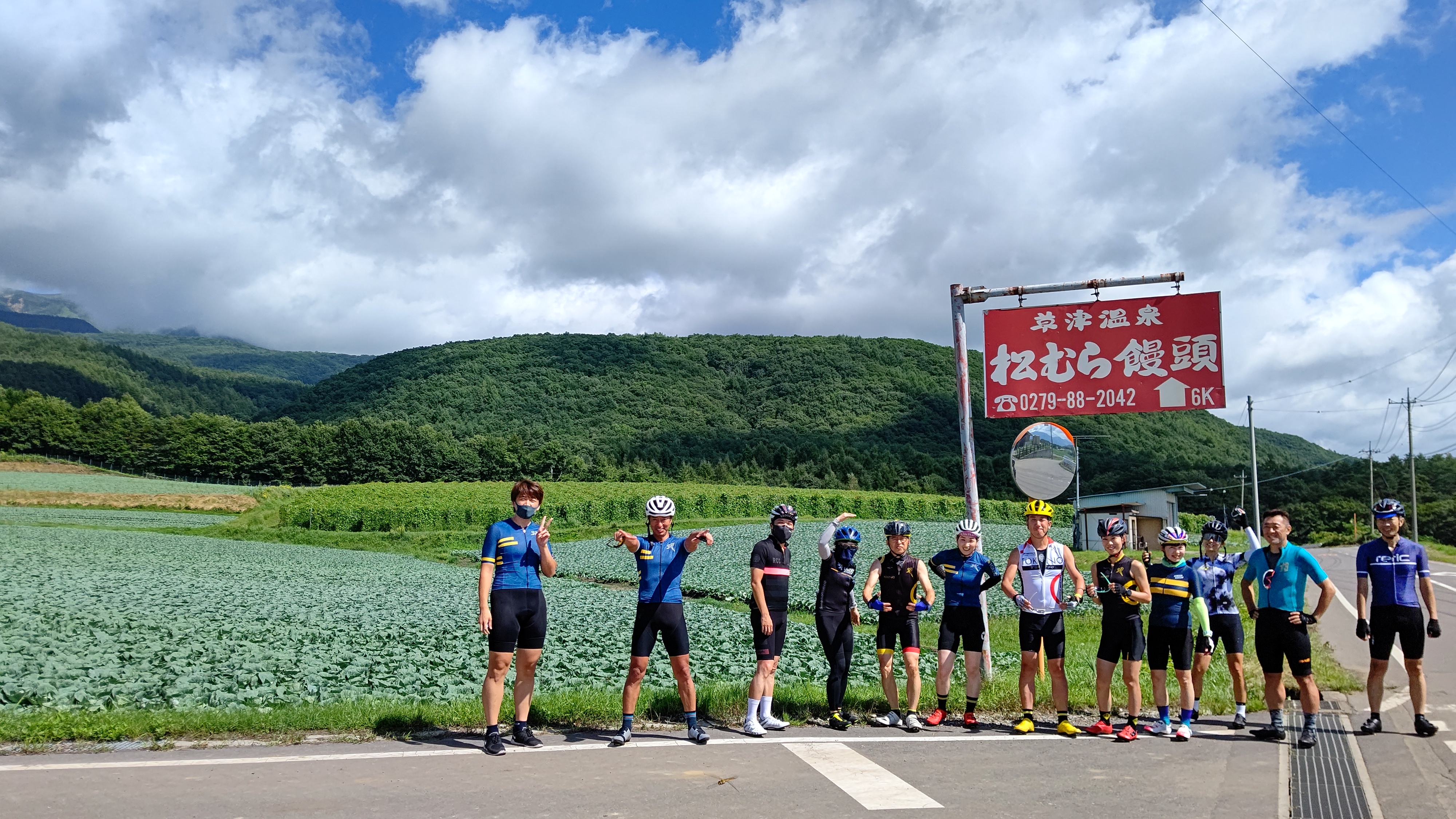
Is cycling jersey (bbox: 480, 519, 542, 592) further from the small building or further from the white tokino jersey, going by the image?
the small building

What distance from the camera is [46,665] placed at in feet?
32.8

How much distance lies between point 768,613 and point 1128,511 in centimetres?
3908

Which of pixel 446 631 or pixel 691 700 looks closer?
pixel 691 700

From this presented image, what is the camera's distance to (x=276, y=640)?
12.8 meters

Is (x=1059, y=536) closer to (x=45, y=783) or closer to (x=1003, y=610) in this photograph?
(x=1003, y=610)

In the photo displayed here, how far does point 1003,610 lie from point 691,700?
1628 centimetres

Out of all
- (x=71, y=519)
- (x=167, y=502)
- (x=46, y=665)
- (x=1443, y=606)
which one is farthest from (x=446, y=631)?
(x=167, y=502)

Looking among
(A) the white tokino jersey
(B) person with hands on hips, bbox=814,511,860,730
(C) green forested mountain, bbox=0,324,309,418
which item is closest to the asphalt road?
(A) the white tokino jersey

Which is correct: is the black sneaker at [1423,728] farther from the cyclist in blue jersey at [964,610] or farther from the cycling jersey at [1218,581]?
the cyclist in blue jersey at [964,610]

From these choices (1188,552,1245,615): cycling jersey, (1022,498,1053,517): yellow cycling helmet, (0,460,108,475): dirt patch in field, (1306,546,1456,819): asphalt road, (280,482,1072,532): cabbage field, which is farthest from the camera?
(0,460,108,475): dirt patch in field

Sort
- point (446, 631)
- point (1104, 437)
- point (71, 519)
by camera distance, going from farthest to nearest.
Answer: point (1104, 437) < point (71, 519) < point (446, 631)

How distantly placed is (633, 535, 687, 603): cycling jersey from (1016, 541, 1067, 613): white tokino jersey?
3.23m

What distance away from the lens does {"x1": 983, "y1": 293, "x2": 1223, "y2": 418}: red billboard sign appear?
10.4 meters

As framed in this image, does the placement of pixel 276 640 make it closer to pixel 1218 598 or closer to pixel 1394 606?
pixel 1218 598
